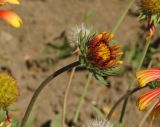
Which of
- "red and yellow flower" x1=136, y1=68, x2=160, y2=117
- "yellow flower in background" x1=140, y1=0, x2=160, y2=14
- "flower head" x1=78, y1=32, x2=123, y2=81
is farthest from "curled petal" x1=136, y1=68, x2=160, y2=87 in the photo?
"yellow flower in background" x1=140, y1=0, x2=160, y2=14

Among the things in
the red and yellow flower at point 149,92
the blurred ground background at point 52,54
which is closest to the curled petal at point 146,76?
the red and yellow flower at point 149,92

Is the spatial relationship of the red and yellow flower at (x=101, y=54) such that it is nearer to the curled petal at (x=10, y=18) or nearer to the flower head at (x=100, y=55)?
the flower head at (x=100, y=55)

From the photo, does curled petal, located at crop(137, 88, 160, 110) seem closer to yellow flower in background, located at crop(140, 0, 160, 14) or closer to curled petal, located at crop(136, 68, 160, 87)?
curled petal, located at crop(136, 68, 160, 87)

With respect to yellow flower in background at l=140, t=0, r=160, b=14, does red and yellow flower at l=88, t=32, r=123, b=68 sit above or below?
below

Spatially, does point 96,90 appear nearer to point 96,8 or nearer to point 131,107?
point 131,107

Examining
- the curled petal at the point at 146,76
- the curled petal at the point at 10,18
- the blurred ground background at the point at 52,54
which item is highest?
the blurred ground background at the point at 52,54
